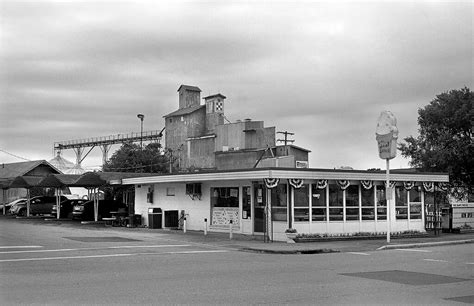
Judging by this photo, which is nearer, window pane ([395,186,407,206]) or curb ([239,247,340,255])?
curb ([239,247,340,255])

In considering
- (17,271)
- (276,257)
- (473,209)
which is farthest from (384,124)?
(17,271)

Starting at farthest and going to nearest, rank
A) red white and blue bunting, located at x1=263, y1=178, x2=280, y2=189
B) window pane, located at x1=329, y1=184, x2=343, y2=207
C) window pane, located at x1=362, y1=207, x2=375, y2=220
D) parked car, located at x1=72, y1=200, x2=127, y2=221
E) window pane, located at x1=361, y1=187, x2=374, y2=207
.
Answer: parked car, located at x1=72, y1=200, x2=127, y2=221
window pane, located at x1=361, y1=187, x2=374, y2=207
window pane, located at x1=362, y1=207, x2=375, y2=220
window pane, located at x1=329, y1=184, x2=343, y2=207
red white and blue bunting, located at x1=263, y1=178, x2=280, y2=189

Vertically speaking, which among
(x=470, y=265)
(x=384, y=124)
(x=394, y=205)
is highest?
(x=384, y=124)

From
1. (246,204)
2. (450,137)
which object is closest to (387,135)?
(246,204)

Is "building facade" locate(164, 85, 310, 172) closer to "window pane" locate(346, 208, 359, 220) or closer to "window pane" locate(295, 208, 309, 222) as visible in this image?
"window pane" locate(346, 208, 359, 220)

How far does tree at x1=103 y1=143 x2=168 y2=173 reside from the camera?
69125mm

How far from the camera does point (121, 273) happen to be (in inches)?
520

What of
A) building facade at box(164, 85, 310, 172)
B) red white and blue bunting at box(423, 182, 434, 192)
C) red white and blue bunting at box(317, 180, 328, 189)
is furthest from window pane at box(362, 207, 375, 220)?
building facade at box(164, 85, 310, 172)

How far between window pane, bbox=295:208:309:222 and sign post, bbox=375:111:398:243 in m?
3.52

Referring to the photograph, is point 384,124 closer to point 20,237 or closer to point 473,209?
point 473,209

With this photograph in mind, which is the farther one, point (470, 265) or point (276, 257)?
point (276, 257)

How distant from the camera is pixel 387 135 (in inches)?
965

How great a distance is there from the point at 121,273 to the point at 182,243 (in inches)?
377

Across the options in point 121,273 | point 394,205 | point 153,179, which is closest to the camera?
point 121,273
